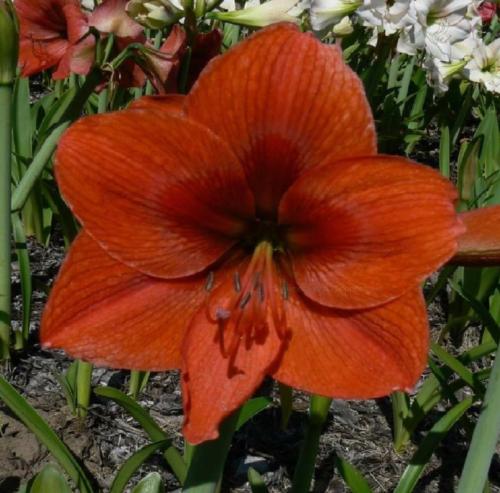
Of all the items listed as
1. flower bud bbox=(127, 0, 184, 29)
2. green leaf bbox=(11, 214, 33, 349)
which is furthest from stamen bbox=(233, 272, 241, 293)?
green leaf bbox=(11, 214, 33, 349)

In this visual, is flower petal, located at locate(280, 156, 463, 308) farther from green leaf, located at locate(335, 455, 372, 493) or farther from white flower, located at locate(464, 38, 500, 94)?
white flower, located at locate(464, 38, 500, 94)

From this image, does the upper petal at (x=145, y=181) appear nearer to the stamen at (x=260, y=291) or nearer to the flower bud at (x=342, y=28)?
the stamen at (x=260, y=291)

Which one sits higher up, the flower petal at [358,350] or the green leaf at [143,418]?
the flower petal at [358,350]

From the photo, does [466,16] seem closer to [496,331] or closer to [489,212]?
[496,331]

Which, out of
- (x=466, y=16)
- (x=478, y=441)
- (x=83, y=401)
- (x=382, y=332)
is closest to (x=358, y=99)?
(x=382, y=332)

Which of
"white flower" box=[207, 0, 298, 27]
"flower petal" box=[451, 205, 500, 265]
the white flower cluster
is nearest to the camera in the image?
"flower petal" box=[451, 205, 500, 265]

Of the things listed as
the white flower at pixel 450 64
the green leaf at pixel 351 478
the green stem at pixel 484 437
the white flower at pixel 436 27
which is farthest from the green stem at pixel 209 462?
the white flower at pixel 450 64
